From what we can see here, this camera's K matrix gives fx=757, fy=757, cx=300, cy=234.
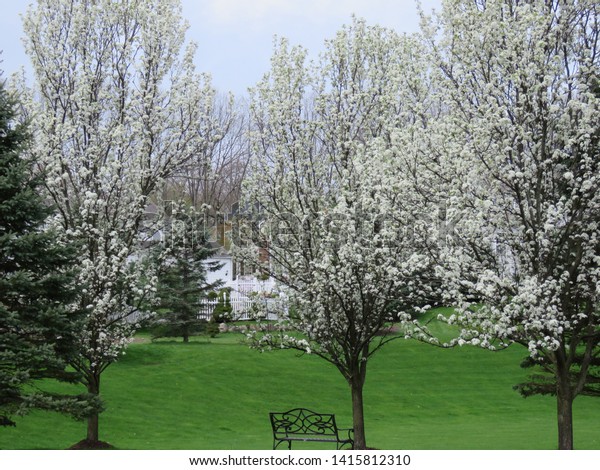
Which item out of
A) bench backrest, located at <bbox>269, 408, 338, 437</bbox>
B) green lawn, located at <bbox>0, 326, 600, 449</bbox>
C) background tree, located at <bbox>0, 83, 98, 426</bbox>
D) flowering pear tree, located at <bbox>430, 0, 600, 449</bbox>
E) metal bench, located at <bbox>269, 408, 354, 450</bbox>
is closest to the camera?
flowering pear tree, located at <bbox>430, 0, 600, 449</bbox>

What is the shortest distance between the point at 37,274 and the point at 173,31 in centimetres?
600

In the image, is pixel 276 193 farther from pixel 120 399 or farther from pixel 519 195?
pixel 120 399

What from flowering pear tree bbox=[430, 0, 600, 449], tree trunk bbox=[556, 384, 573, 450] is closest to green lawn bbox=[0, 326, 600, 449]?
tree trunk bbox=[556, 384, 573, 450]

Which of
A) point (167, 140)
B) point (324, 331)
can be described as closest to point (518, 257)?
point (324, 331)

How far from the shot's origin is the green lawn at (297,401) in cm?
1759

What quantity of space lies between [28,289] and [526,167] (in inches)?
363

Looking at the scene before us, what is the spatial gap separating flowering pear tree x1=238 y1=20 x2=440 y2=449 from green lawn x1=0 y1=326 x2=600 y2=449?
10.7ft

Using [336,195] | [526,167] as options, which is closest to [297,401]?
[336,195]

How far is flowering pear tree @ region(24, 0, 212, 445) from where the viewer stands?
15258 millimetres

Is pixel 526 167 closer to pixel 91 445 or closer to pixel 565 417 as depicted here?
pixel 565 417

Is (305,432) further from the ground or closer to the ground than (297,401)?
further from the ground

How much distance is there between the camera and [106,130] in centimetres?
1555

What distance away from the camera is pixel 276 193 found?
15.5 m

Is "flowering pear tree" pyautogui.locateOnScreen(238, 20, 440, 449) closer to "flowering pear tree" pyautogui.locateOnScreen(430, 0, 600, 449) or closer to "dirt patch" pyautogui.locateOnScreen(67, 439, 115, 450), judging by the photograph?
"flowering pear tree" pyautogui.locateOnScreen(430, 0, 600, 449)
